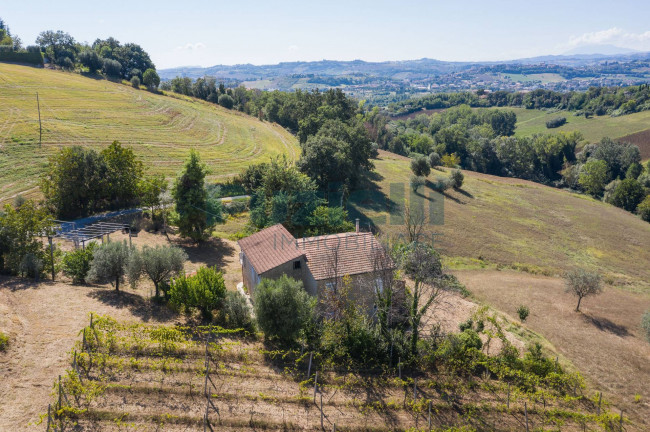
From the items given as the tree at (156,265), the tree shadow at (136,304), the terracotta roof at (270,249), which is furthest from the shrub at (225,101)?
the tree shadow at (136,304)

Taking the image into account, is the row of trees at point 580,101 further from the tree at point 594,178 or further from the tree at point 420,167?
the tree at point 420,167

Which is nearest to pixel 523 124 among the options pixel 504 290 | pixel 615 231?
pixel 615 231

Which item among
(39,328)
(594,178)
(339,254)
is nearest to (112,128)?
(39,328)

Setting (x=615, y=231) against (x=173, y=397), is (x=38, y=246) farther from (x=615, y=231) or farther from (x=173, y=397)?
(x=615, y=231)

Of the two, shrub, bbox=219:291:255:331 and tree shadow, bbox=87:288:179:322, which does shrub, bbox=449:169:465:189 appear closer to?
shrub, bbox=219:291:255:331

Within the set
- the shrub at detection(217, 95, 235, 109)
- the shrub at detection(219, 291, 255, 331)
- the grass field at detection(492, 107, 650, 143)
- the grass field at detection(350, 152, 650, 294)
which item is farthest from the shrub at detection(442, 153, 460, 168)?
the shrub at detection(219, 291, 255, 331)

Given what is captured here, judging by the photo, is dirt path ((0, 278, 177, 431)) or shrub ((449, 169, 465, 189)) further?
shrub ((449, 169, 465, 189))

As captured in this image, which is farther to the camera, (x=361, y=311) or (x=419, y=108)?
(x=419, y=108)
